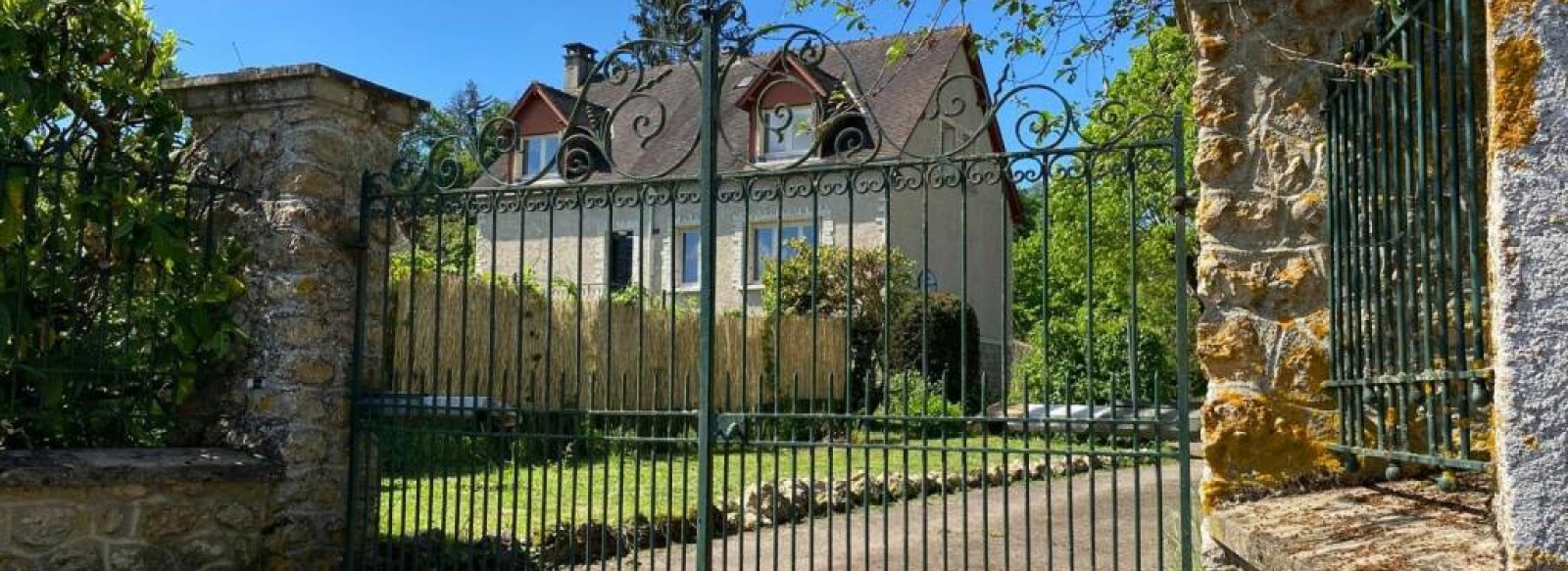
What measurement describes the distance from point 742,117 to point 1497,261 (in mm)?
19651

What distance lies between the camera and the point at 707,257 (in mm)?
4949

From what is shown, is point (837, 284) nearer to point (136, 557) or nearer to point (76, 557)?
point (136, 557)

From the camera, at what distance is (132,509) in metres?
5.13

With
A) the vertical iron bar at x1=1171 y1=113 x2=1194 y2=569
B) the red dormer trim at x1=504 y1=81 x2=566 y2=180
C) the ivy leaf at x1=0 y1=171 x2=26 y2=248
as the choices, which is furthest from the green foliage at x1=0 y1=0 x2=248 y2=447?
the red dormer trim at x1=504 y1=81 x2=566 y2=180

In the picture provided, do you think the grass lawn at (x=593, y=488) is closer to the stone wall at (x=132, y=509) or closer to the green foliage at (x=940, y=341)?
the stone wall at (x=132, y=509)

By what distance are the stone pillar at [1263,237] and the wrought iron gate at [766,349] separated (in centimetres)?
21

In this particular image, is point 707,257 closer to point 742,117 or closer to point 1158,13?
point 1158,13

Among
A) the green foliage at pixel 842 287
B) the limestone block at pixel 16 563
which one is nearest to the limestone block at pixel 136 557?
the limestone block at pixel 16 563

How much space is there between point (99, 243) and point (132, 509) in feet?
3.95

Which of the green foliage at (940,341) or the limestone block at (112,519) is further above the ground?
the green foliage at (940,341)

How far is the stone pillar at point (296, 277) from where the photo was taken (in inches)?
221

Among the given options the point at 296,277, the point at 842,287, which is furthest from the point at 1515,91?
the point at 842,287

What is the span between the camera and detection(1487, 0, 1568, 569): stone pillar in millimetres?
1872

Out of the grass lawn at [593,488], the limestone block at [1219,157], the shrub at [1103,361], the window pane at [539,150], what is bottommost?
the grass lawn at [593,488]
